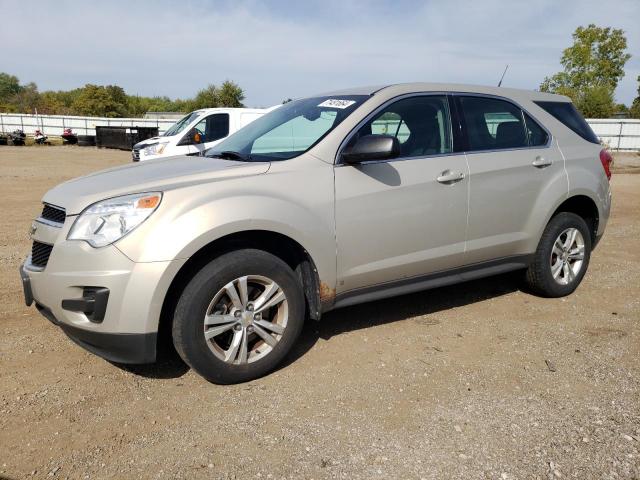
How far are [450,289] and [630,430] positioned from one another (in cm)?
242

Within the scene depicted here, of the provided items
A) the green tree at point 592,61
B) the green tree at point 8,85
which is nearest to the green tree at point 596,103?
the green tree at point 592,61

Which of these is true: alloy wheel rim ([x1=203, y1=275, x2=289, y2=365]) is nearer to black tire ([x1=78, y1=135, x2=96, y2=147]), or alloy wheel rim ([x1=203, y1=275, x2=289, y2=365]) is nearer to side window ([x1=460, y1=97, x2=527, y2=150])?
side window ([x1=460, y1=97, x2=527, y2=150])

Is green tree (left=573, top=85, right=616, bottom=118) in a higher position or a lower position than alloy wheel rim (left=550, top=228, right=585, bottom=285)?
higher

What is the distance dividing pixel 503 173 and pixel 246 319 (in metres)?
2.28

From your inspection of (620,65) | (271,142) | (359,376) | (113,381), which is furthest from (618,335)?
(620,65)

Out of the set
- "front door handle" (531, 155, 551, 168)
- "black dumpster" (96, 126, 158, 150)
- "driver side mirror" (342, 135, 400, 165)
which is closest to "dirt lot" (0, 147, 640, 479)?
"front door handle" (531, 155, 551, 168)

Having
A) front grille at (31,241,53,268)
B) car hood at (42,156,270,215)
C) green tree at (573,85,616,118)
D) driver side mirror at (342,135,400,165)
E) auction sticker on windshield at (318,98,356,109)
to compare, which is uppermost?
green tree at (573,85,616,118)

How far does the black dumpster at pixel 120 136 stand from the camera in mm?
28172

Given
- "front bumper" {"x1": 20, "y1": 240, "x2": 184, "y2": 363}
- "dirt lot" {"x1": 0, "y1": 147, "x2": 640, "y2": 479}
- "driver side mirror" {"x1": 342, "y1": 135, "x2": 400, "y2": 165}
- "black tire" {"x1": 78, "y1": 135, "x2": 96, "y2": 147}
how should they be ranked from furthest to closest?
"black tire" {"x1": 78, "y1": 135, "x2": 96, "y2": 147} → "driver side mirror" {"x1": 342, "y1": 135, "x2": 400, "y2": 165} → "front bumper" {"x1": 20, "y1": 240, "x2": 184, "y2": 363} → "dirt lot" {"x1": 0, "y1": 147, "x2": 640, "y2": 479}

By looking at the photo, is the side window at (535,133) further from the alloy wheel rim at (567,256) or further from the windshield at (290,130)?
the windshield at (290,130)

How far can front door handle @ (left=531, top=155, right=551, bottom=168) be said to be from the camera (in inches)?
166

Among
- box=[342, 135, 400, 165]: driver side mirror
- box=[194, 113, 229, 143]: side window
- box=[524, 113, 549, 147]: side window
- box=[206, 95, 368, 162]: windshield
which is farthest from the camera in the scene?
box=[194, 113, 229, 143]: side window

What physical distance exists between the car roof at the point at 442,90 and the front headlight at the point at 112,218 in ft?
5.92

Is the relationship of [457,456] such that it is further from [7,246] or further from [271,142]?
[7,246]
